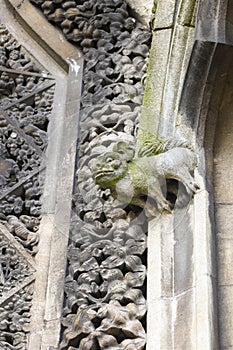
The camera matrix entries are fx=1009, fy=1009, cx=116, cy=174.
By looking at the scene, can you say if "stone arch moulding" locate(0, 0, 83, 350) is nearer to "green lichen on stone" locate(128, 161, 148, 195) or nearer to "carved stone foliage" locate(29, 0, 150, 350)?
"carved stone foliage" locate(29, 0, 150, 350)

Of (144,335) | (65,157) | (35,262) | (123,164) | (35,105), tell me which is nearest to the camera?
(144,335)

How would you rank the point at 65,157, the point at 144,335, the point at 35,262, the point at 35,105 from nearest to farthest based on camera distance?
the point at 144,335 < the point at 35,262 < the point at 65,157 < the point at 35,105

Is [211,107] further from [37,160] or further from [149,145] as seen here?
[37,160]

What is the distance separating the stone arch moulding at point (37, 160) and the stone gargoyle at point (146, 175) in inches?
15.2

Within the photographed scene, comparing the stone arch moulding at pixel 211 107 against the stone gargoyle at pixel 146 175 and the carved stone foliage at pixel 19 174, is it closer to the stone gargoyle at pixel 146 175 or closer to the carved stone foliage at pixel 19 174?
the stone gargoyle at pixel 146 175

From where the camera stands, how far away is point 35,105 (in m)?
4.62

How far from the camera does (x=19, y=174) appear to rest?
4.36 m

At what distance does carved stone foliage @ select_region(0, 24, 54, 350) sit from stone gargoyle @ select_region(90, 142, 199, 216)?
51cm

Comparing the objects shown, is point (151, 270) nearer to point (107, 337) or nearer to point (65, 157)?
point (107, 337)

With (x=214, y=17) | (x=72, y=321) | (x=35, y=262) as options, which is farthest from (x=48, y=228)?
(x=214, y=17)

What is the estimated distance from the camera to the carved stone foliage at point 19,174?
390 cm

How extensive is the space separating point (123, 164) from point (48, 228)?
54 cm

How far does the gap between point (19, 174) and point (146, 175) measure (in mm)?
853

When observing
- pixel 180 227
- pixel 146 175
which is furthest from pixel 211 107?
pixel 180 227
